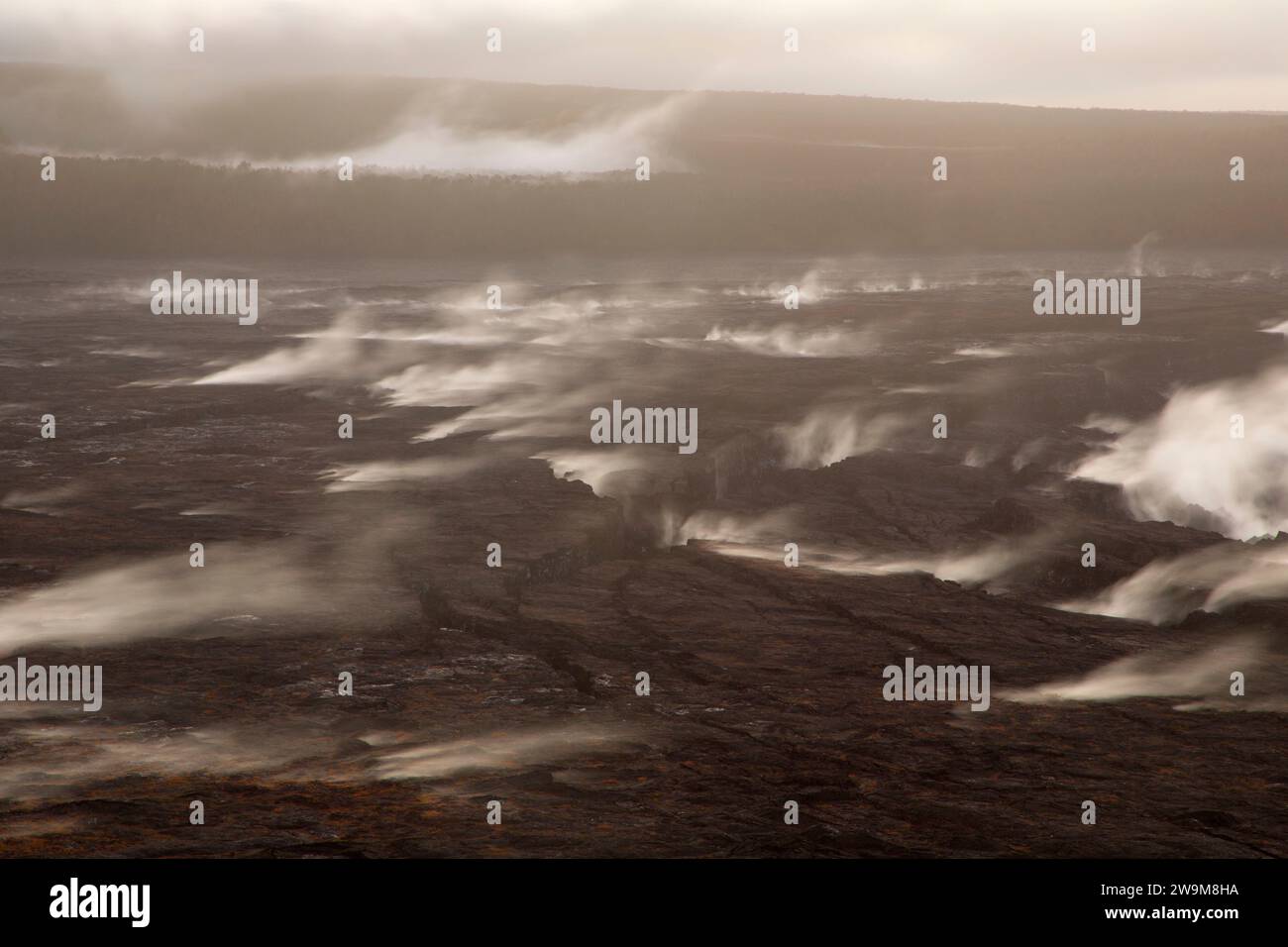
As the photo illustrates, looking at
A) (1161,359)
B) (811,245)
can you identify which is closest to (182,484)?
(1161,359)

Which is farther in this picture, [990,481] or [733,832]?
[990,481]

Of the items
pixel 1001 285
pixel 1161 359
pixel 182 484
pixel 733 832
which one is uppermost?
pixel 1001 285

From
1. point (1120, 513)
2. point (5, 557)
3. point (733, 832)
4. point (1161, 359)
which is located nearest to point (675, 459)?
point (1120, 513)

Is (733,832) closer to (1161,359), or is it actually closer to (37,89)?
(1161,359)

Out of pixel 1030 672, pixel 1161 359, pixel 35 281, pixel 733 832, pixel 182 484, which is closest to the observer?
pixel 733 832

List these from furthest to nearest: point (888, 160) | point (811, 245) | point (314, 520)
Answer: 1. point (888, 160)
2. point (811, 245)
3. point (314, 520)

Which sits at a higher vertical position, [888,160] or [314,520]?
[888,160]
